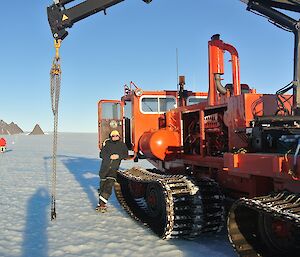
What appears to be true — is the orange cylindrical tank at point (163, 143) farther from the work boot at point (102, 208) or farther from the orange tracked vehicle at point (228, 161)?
the work boot at point (102, 208)

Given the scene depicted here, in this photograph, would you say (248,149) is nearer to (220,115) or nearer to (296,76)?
(296,76)

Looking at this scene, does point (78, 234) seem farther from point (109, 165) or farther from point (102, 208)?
point (109, 165)

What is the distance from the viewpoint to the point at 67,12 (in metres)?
5.93

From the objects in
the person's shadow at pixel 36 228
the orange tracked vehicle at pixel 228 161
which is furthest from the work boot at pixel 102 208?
the person's shadow at pixel 36 228

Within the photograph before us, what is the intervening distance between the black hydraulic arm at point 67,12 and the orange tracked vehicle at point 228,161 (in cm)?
2

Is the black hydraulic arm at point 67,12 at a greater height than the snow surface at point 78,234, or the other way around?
the black hydraulic arm at point 67,12

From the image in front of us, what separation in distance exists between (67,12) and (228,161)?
12.3ft

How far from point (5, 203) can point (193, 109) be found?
487 centimetres

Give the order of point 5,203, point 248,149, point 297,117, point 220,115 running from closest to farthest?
point 297,117, point 248,149, point 220,115, point 5,203

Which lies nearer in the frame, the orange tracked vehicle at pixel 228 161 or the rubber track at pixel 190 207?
the orange tracked vehicle at pixel 228 161

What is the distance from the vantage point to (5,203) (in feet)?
26.4

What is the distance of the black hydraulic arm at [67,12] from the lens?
588 centimetres

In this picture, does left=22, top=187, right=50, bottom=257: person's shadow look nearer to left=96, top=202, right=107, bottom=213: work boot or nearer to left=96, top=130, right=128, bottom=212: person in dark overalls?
left=96, top=202, right=107, bottom=213: work boot

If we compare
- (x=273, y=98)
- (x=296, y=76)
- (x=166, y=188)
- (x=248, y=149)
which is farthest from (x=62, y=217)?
(x=296, y=76)
